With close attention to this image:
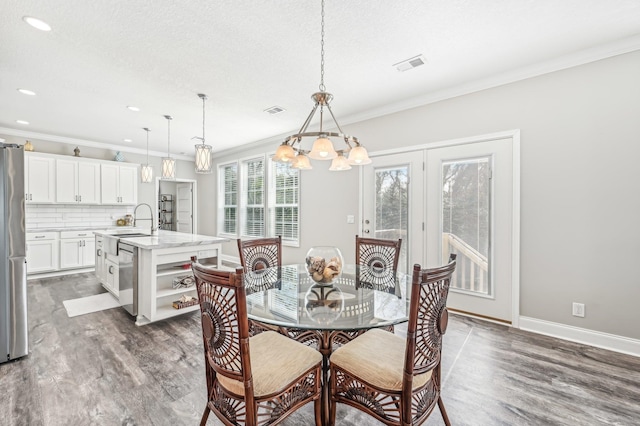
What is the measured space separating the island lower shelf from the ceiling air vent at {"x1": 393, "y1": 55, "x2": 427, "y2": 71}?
2919 mm

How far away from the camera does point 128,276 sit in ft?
10.8

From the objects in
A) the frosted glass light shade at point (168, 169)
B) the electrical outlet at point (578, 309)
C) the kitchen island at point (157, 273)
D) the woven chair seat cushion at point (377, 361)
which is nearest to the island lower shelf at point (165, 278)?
the kitchen island at point (157, 273)

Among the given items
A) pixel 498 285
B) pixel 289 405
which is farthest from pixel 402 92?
pixel 289 405

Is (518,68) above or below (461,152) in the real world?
above

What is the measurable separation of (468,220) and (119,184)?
6.80 metres

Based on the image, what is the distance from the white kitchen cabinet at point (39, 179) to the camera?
5.05 metres

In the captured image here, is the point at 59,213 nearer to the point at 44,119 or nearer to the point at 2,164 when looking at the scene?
the point at 44,119

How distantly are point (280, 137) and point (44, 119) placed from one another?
3.85 meters

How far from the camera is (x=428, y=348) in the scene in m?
1.37

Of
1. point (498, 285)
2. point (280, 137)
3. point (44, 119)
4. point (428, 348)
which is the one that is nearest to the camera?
point (428, 348)

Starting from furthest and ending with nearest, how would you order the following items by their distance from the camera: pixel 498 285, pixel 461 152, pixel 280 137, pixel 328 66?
pixel 280 137 → pixel 461 152 → pixel 498 285 → pixel 328 66

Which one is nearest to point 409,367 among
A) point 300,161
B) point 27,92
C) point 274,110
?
point 300,161

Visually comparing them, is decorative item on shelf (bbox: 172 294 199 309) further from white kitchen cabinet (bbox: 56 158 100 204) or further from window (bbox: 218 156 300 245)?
white kitchen cabinet (bbox: 56 158 100 204)

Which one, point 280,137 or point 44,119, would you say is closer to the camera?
point 44,119
